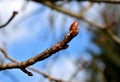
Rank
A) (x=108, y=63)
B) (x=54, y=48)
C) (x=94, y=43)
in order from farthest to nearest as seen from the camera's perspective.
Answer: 1. (x=94, y=43)
2. (x=108, y=63)
3. (x=54, y=48)

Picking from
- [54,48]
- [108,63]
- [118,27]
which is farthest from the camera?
[108,63]

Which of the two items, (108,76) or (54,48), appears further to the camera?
(108,76)

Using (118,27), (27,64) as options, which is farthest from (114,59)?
(27,64)

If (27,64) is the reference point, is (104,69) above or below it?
below

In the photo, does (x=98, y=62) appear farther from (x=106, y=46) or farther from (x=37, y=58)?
(x=37, y=58)

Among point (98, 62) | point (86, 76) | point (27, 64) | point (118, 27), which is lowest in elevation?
point (86, 76)

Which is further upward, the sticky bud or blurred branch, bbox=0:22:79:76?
the sticky bud

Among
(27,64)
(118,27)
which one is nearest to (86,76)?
(118,27)

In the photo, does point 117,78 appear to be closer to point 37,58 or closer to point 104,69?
point 104,69

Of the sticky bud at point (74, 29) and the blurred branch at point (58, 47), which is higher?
the sticky bud at point (74, 29)
